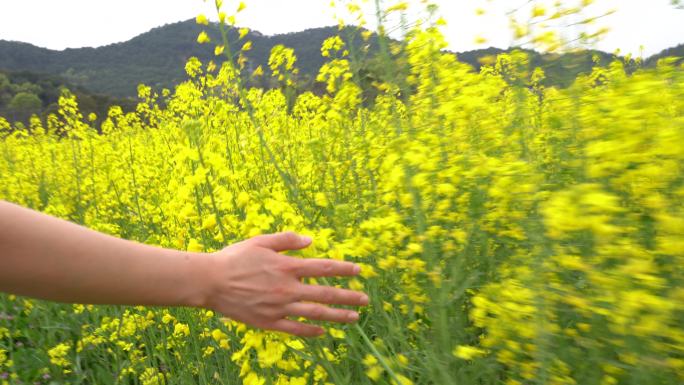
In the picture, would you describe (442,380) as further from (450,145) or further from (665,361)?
(450,145)

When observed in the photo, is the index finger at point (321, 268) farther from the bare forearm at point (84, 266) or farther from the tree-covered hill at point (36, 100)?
the tree-covered hill at point (36, 100)

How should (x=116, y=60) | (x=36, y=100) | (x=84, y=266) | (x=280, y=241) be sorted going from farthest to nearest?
(x=116, y=60) → (x=36, y=100) → (x=280, y=241) → (x=84, y=266)

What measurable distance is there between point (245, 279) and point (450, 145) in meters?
0.89

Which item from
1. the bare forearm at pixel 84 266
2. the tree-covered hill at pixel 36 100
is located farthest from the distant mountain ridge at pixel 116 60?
the bare forearm at pixel 84 266

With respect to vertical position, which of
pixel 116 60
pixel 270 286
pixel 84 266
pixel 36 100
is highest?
pixel 116 60

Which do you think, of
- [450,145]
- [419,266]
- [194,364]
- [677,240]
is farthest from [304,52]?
[677,240]

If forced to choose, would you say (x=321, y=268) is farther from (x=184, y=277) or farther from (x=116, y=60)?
(x=116, y=60)

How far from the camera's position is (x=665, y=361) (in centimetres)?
91

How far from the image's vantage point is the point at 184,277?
1.13m

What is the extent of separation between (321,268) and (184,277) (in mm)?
285

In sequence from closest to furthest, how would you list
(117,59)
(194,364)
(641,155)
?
(641,155) < (194,364) < (117,59)

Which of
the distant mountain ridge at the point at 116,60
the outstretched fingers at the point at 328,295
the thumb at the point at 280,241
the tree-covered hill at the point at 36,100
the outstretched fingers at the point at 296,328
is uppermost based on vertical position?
the distant mountain ridge at the point at 116,60

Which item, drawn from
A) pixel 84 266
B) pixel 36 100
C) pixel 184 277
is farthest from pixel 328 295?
pixel 36 100

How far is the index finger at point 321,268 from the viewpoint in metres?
1.14
